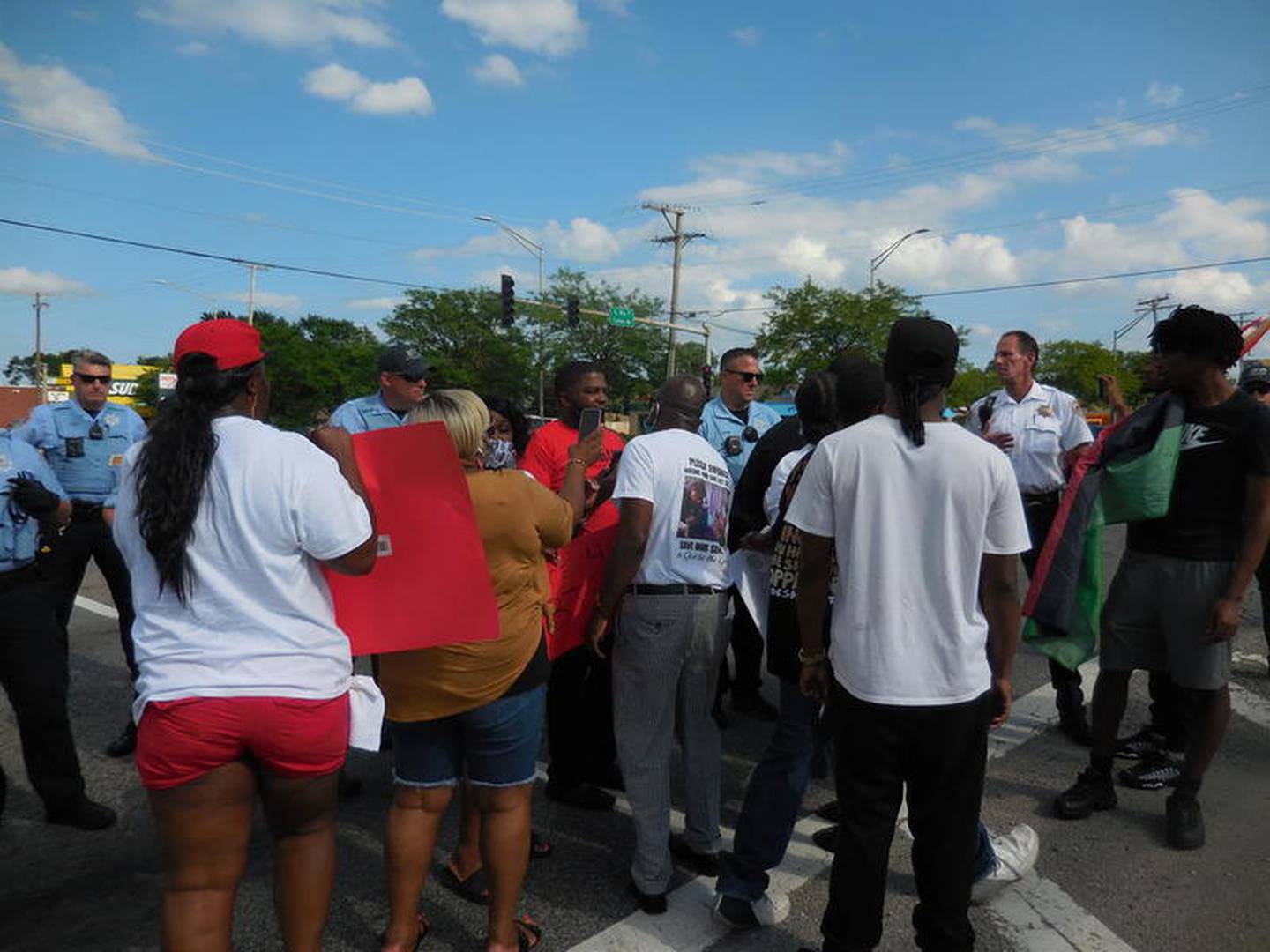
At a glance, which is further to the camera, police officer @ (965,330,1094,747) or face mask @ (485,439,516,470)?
police officer @ (965,330,1094,747)

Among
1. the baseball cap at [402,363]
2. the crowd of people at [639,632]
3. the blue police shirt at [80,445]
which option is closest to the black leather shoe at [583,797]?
the crowd of people at [639,632]

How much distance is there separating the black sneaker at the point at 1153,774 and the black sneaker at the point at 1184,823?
0.49m

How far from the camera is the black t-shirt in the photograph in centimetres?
340

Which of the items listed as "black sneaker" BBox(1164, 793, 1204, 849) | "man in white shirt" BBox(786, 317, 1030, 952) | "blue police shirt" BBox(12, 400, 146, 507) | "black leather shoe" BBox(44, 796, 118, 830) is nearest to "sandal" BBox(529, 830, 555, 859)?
"man in white shirt" BBox(786, 317, 1030, 952)

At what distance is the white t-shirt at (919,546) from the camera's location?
7.23 feet

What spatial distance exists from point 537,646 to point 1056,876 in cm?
229

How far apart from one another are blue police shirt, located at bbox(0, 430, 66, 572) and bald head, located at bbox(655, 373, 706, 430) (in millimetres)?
2717

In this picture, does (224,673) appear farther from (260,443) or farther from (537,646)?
(537,646)

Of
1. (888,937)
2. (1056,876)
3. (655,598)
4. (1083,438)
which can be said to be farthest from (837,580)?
Result: (1083,438)

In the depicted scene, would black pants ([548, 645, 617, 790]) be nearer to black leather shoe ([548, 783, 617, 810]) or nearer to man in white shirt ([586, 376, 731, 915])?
black leather shoe ([548, 783, 617, 810])

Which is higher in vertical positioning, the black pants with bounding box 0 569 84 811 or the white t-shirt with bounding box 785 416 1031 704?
the white t-shirt with bounding box 785 416 1031 704

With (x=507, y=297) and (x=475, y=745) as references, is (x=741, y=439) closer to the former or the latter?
(x=475, y=745)

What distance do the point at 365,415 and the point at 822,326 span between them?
37.1m

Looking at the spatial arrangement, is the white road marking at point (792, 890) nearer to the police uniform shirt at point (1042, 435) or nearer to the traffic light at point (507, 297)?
the police uniform shirt at point (1042, 435)
